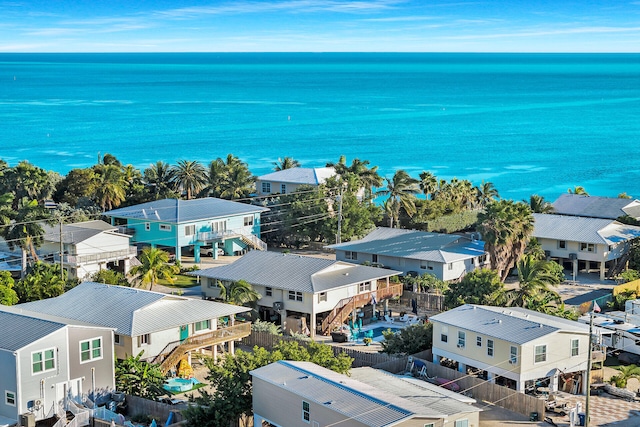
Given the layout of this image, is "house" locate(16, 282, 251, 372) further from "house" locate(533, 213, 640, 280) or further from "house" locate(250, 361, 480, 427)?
"house" locate(533, 213, 640, 280)

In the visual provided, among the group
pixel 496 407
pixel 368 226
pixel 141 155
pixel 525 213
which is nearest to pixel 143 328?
pixel 496 407

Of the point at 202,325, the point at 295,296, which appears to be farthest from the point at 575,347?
the point at 202,325

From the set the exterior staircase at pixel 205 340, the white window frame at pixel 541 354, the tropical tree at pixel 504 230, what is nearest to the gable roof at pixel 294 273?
the exterior staircase at pixel 205 340

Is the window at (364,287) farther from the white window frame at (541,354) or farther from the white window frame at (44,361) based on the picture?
the white window frame at (44,361)

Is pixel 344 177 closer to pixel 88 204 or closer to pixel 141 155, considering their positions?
pixel 88 204

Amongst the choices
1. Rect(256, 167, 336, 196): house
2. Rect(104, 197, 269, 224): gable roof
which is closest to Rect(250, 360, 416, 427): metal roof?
Rect(104, 197, 269, 224): gable roof

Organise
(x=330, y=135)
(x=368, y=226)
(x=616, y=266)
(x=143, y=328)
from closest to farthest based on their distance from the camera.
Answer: (x=143, y=328) < (x=616, y=266) < (x=368, y=226) < (x=330, y=135)
